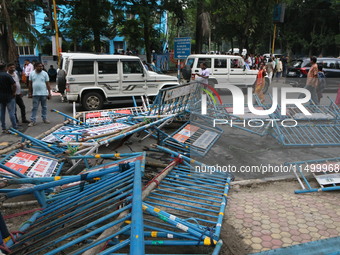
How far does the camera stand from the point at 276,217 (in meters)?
3.65

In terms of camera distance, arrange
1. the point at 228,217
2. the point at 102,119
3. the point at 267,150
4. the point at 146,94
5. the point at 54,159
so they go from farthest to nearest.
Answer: the point at 146,94
the point at 102,119
the point at 267,150
the point at 54,159
the point at 228,217

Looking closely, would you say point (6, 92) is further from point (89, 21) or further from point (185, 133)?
point (89, 21)

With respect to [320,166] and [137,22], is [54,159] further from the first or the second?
[137,22]

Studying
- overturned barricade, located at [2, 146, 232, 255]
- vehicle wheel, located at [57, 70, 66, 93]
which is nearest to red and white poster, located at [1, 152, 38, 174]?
overturned barricade, located at [2, 146, 232, 255]

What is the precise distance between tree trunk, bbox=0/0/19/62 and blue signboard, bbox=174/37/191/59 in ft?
32.5

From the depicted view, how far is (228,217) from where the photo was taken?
12.0 ft

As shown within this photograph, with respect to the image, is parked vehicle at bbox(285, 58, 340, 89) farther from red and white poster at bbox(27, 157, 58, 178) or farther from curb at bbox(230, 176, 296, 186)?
red and white poster at bbox(27, 157, 58, 178)

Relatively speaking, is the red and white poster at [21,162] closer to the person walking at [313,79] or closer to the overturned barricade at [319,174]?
the overturned barricade at [319,174]

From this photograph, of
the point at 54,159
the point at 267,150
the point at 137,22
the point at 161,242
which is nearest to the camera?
the point at 161,242

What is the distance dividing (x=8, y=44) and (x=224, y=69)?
41.2 ft

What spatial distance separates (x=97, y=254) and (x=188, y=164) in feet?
9.42

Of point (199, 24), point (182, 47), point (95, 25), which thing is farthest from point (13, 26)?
point (182, 47)

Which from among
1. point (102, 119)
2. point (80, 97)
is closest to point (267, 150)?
point (102, 119)

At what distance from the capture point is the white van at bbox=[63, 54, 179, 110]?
32.2 feet
